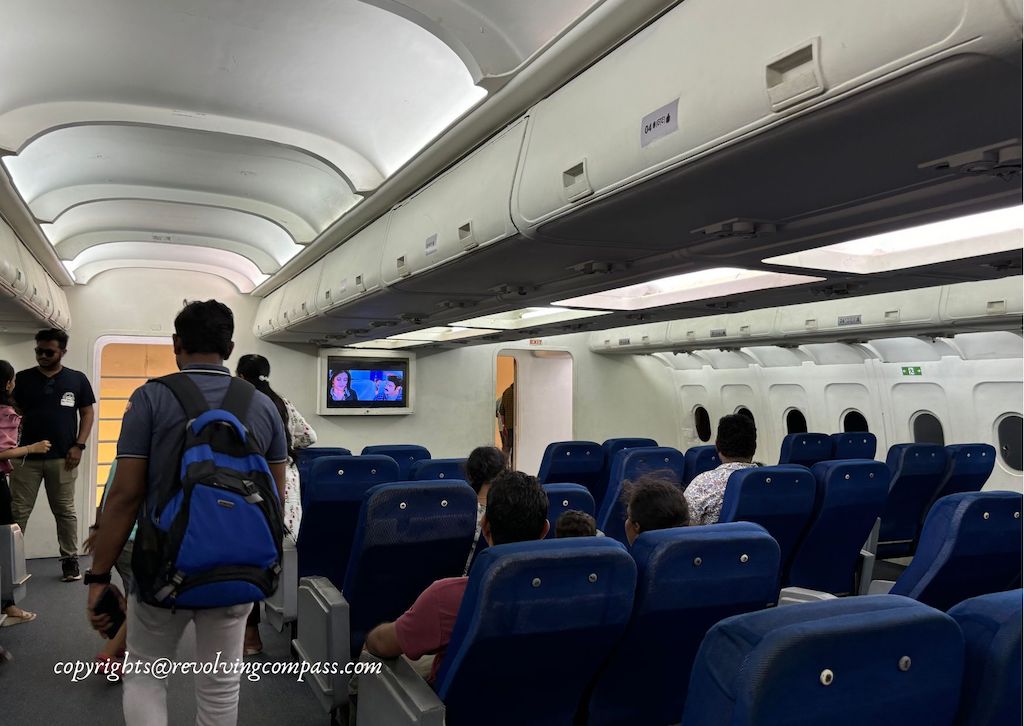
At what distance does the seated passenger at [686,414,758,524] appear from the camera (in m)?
4.34

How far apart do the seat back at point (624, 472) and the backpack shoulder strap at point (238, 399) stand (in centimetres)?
303

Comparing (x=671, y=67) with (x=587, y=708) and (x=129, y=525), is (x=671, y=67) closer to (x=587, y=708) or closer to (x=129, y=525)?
(x=587, y=708)

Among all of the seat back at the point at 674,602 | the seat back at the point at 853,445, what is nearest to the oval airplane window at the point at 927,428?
the seat back at the point at 853,445

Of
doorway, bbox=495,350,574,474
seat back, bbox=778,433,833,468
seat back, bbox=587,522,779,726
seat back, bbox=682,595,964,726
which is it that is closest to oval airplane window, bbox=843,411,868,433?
seat back, bbox=778,433,833,468

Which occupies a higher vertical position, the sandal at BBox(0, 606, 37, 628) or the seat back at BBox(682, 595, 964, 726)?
the seat back at BBox(682, 595, 964, 726)

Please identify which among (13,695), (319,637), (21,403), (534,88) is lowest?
(13,695)

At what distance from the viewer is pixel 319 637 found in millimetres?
3340

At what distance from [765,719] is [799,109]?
1288 mm

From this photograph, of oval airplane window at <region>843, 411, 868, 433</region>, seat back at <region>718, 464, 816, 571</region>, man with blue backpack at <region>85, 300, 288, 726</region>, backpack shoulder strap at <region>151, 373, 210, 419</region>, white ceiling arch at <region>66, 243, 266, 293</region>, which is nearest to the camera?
man with blue backpack at <region>85, 300, 288, 726</region>

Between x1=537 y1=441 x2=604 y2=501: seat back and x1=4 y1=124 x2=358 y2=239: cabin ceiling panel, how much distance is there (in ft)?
8.89

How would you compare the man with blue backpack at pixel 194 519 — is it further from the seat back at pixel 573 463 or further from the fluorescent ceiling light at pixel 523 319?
the fluorescent ceiling light at pixel 523 319

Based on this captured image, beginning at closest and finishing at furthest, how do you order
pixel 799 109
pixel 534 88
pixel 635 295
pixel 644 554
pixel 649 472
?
pixel 799 109
pixel 644 554
pixel 534 88
pixel 649 472
pixel 635 295

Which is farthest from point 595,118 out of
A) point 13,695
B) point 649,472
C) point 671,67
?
point 13,695

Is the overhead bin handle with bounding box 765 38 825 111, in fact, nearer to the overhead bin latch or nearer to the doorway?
the overhead bin latch
